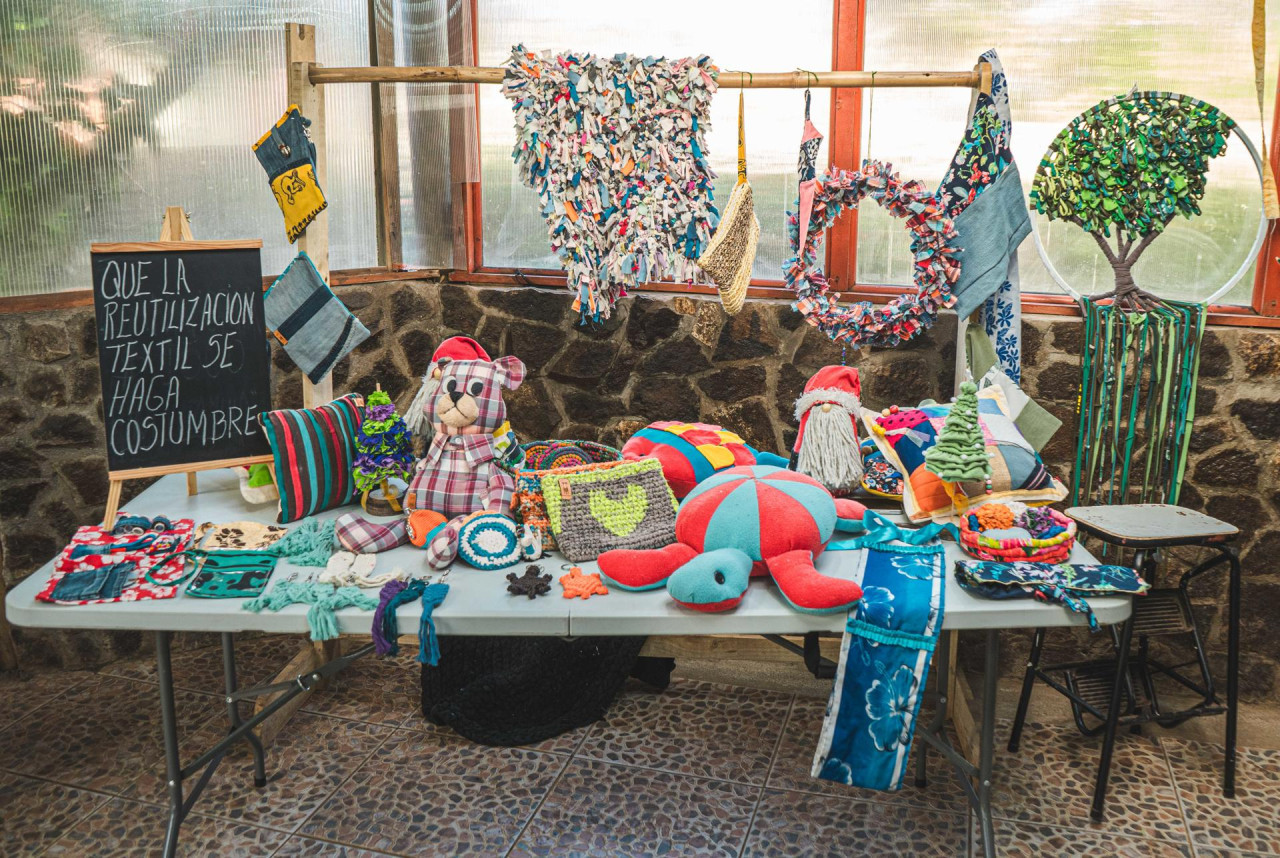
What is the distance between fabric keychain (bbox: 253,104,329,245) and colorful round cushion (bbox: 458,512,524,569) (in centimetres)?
103

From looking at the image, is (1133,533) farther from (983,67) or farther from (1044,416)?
(983,67)

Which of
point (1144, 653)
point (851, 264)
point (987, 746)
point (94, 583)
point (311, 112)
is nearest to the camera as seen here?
point (94, 583)

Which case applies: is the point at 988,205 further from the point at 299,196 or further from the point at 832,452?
the point at 299,196

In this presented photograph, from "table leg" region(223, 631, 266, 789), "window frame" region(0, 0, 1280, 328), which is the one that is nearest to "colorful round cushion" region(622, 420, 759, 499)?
"window frame" region(0, 0, 1280, 328)

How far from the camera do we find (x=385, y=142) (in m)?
3.81

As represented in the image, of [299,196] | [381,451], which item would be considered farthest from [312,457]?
[299,196]

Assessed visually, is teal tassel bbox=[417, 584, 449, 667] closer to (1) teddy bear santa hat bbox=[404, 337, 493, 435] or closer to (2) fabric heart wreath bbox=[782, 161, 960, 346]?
(1) teddy bear santa hat bbox=[404, 337, 493, 435]

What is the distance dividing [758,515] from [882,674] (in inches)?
16.8

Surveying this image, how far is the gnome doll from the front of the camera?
2.67 m

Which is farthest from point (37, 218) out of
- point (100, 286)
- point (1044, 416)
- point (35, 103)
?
point (1044, 416)

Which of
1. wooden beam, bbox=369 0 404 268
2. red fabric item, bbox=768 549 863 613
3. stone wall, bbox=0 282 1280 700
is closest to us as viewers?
red fabric item, bbox=768 549 863 613

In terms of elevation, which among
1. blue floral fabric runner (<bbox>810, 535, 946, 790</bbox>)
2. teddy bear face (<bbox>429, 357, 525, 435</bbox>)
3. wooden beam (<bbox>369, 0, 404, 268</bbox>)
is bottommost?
blue floral fabric runner (<bbox>810, 535, 946, 790</bbox>)

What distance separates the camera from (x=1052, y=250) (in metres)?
3.23

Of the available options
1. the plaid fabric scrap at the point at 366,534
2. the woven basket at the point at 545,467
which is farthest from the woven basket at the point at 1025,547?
the plaid fabric scrap at the point at 366,534
